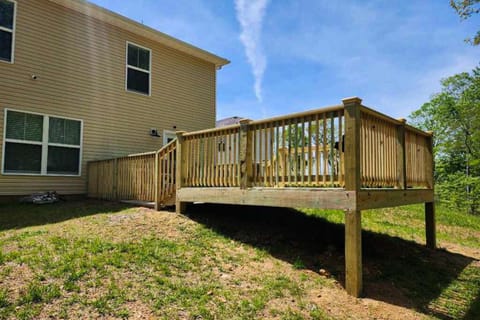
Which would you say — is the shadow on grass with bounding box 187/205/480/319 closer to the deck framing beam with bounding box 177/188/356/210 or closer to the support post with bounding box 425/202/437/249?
the support post with bounding box 425/202/437/249

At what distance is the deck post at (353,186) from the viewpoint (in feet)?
12.8

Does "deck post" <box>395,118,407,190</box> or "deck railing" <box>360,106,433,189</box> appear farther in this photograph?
"deck post" <box>395,118,407,190</box>

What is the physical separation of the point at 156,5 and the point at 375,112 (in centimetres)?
859

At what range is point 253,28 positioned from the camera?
13.4 meters

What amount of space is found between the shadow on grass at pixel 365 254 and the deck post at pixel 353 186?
1.05ft

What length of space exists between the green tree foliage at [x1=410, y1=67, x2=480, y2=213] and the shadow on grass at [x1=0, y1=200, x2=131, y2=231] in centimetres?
2131

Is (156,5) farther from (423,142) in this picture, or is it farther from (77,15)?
(423,142)

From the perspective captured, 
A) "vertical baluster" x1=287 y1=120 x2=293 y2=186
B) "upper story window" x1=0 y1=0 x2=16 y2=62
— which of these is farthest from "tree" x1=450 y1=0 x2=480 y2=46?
"upper story window" x1=0 y1=0 x2=16 y2=62

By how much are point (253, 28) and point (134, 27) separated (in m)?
5.20

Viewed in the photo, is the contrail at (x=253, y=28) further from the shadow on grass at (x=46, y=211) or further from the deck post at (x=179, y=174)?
the shadow on grass at (x=46, y=211)

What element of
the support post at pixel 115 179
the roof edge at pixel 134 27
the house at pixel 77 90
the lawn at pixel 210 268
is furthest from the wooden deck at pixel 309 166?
the roof edge at pixel 134 27

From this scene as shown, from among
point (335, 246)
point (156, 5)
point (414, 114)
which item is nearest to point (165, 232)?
point (335, 246)

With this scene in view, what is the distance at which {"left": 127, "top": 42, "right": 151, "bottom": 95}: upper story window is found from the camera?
1044cm

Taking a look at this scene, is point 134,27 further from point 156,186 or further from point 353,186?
point 353,186
